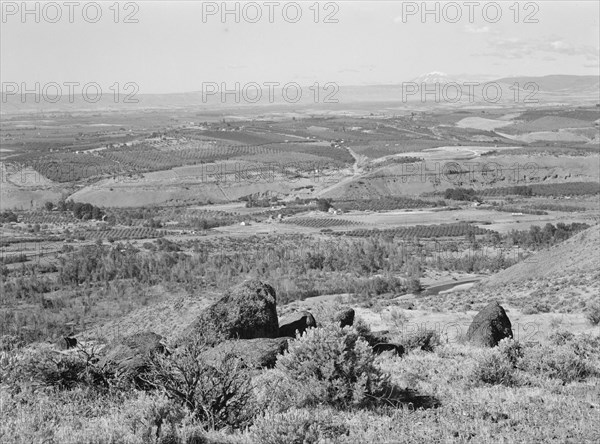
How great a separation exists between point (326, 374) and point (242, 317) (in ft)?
25.3

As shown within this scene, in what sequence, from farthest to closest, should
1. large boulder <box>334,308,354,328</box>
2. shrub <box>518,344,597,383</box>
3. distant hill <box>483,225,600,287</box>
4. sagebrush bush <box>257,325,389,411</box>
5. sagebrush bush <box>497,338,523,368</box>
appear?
1. distant hill <box>483,225,600,287</box>
2. large boulder <box>334,308,354,328</box>
3. sagebrush bush <box>497,338,523,368</box>
4. shrub <box>518,344,597,383</box>
5. sagebrush bush <box>257,325,389,411</box>

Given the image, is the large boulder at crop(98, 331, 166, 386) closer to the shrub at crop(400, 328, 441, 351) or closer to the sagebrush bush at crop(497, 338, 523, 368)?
the shrub at crop(400, 328, 441, 351)

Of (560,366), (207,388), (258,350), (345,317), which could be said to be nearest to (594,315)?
(345,317)

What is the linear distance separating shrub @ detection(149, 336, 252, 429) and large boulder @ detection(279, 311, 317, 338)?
8.51 m

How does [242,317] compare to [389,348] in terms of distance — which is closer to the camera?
[389,348]

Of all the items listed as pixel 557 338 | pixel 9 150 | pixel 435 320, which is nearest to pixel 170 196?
pixel 9 150

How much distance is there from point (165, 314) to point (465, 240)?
41.0m

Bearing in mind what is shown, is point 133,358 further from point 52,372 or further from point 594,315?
point 594,315

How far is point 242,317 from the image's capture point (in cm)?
1755

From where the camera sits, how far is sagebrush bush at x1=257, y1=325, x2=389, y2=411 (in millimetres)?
9836

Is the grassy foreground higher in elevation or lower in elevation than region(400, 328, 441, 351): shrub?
higher

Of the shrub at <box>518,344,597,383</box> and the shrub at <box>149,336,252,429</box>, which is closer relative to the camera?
the shrub at <box>149,336,252,429</box>

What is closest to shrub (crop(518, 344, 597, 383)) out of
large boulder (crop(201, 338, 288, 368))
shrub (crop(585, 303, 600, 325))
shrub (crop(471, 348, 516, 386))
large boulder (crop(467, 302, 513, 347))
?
shrub (crop(471, 348, 516, 386))

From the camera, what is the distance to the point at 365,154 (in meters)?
149
